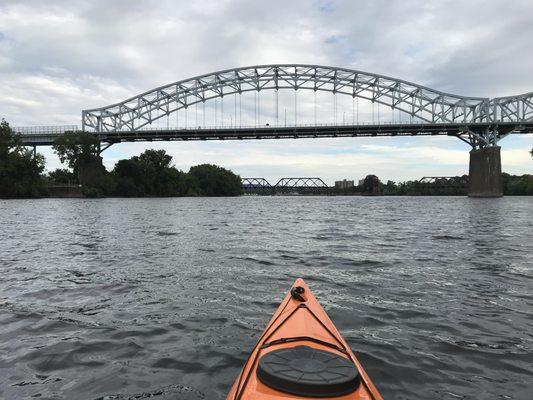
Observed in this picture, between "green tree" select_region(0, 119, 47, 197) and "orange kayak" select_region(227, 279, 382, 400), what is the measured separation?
7967cm

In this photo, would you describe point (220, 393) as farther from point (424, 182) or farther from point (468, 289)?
point (424, 182)

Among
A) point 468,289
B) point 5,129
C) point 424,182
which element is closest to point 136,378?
point 468,289

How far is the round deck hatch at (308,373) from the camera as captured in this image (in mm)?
2973

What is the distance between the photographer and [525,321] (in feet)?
21.4

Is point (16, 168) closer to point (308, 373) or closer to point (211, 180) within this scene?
point (211, 180)

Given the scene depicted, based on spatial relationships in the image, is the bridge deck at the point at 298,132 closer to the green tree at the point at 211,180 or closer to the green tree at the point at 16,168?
the green tree at the point at 16,168

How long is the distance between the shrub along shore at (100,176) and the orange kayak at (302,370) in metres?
79.7

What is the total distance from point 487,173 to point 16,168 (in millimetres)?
91570

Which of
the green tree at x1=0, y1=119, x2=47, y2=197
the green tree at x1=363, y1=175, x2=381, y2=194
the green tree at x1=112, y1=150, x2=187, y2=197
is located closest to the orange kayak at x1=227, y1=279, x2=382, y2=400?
the green tree at x1=0, y1=119, x2=47, y2=197

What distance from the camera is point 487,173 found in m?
85.3

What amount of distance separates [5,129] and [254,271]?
79510 mm

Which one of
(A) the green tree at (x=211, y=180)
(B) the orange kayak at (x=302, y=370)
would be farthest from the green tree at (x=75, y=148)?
(B) the orange kayak at (x=302, y=370)

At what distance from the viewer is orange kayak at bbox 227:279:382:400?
2986 mm

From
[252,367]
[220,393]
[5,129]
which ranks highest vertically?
[5,129]
